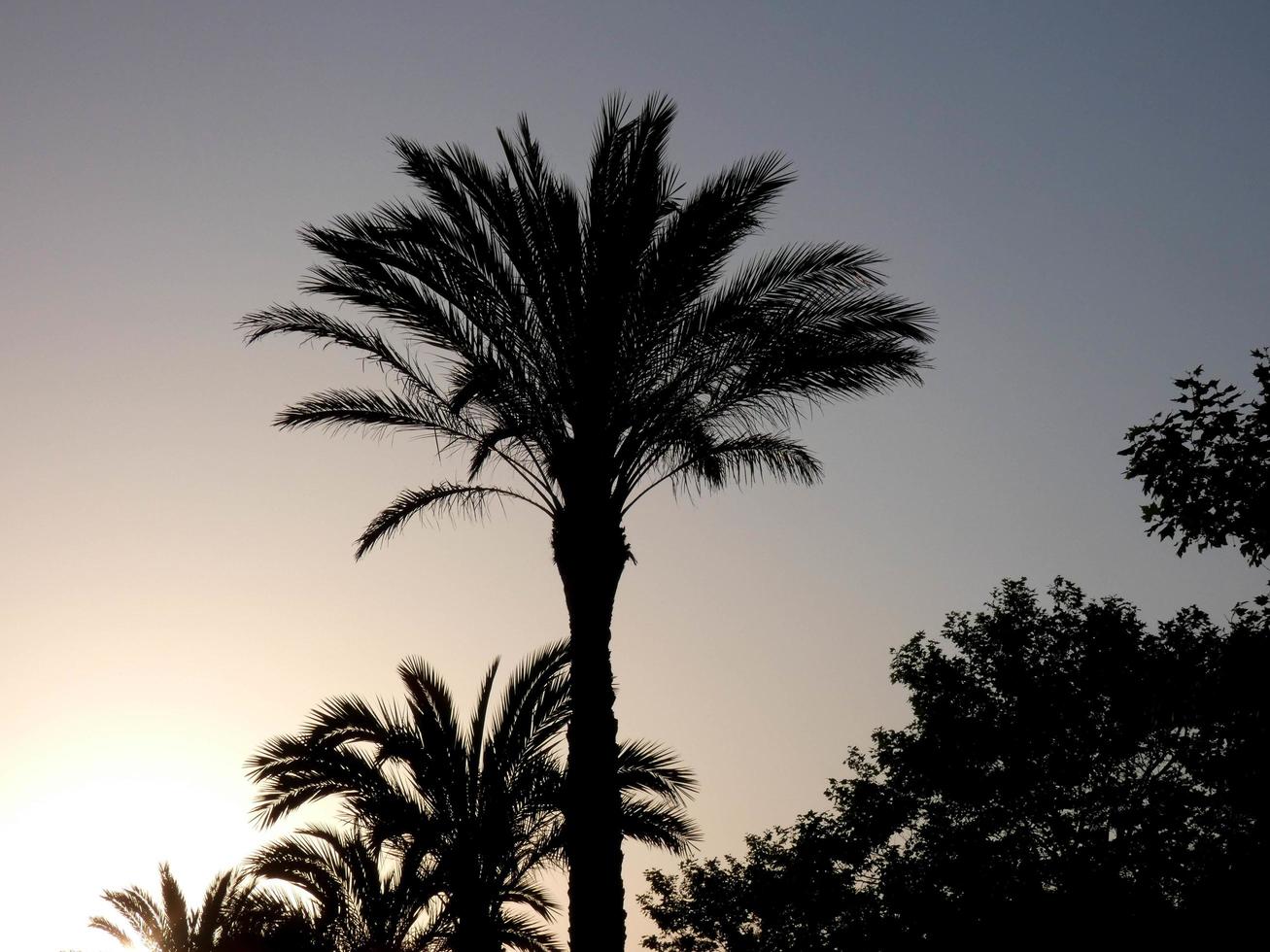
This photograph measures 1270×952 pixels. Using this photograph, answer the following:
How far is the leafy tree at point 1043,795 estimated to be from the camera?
779 inches

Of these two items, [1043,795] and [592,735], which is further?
[1043,795]

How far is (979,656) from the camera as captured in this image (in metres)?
24.0

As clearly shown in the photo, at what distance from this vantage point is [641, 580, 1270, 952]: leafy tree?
65.0 feet

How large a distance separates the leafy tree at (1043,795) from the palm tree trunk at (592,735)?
33.3 feet

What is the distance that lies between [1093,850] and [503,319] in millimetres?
14490

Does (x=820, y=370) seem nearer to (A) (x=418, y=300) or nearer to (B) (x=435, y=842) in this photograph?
(A) (x=418, y=300)

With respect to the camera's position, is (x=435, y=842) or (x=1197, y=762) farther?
(x=1197, y=762)

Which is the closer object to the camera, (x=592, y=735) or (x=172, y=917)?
(x=592, y=735)

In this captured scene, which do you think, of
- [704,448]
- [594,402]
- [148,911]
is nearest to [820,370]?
[704,448]

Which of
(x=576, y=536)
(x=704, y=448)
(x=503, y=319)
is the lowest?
(x=576, y=536)

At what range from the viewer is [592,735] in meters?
12.1

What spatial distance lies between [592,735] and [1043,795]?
13.0 meters

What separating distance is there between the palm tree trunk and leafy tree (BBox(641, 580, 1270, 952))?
33.3 feet

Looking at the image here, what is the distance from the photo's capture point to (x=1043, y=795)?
2212cm
